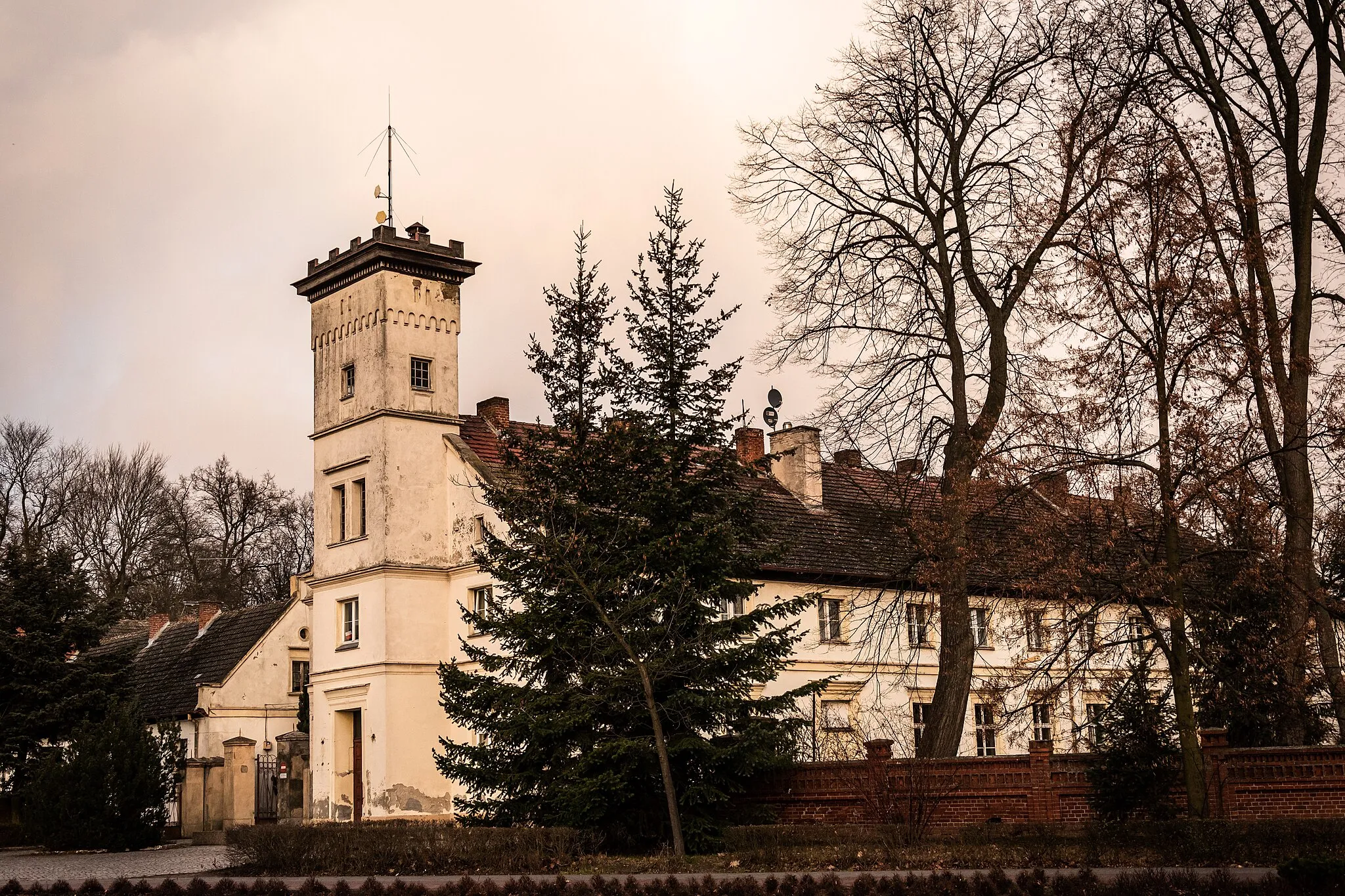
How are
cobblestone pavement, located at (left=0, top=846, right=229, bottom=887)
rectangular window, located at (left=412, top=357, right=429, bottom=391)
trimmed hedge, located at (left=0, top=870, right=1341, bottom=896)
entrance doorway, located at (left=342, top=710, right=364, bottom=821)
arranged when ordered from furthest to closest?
rectangular window, located at (left=412, top=357, right=429, bottom=391)
entrance doorway, located at (left=342, top=710, right=364, bottom=821)
cobblestone pavement, located at (left=0, top=846, right=229, bottom=887)
trimmed hedge, located at (left=0, top=870, right=1341, bottom=896)

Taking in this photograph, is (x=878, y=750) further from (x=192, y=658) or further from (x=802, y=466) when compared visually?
(x=192, y=658)

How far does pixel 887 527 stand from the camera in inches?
1008

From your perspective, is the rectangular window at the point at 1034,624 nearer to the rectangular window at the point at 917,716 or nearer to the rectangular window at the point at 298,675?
the rectangular window at the point at 917,716

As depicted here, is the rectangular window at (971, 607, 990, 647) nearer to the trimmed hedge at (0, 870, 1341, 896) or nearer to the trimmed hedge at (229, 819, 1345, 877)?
the trimmed hedge at (229, 819, 1345, 877)

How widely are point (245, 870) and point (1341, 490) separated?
17.7 m

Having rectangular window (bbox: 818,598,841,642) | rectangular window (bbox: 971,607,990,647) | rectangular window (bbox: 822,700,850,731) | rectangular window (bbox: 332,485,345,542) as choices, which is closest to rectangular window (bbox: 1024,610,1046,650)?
rectangular window (bbox: 822,700,850,731)

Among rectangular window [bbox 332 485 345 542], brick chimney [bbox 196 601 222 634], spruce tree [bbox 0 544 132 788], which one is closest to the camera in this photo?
spruce tree [bbox 0 544 132 788]

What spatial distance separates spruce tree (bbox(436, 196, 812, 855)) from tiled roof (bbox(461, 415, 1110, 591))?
5.34 ft

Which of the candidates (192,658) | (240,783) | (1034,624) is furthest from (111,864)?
(192,658)

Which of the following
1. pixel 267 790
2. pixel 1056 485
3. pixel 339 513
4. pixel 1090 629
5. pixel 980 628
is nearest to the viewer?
pixel 1090 629

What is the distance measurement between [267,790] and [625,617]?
21.4m

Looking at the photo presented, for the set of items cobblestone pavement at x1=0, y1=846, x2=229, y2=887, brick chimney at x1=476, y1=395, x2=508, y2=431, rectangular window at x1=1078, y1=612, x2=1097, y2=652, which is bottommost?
cobblestone pavement at x1=0, y1=846, x2=229, y2=887

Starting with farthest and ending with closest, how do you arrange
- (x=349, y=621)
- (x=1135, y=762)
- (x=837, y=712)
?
(x=837, y=712), (x=349, y=621), (x=1135, y=762)

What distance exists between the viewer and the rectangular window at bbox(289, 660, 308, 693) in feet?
143
